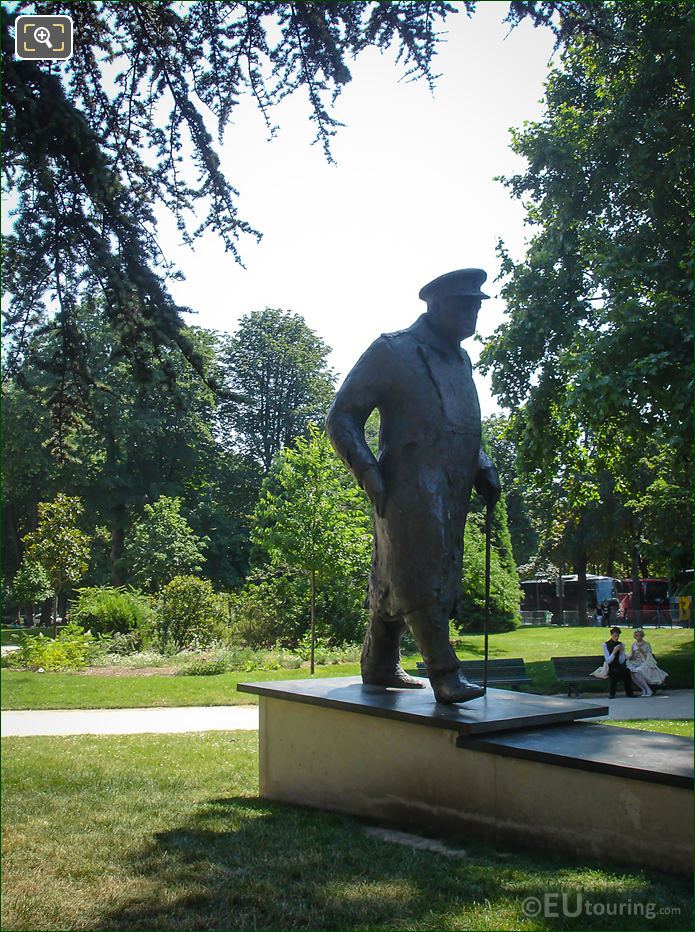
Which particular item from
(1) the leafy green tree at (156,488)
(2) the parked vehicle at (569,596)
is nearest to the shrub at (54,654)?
(1) the leafy green tree at (156,488)

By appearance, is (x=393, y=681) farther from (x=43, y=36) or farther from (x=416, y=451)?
(x=43, y=36)

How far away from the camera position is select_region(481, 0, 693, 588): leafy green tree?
12.1m

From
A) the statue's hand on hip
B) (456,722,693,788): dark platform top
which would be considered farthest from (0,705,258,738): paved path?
(456,722,693,788): dark platform top

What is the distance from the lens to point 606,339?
12.3 metres

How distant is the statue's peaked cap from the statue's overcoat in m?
0.30

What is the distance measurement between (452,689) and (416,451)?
1.50m

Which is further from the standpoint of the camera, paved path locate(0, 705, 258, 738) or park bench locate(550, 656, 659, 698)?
park bench locate(550, 656, 659, 698)

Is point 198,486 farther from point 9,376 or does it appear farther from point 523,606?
point 9,376

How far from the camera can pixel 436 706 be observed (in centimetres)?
556

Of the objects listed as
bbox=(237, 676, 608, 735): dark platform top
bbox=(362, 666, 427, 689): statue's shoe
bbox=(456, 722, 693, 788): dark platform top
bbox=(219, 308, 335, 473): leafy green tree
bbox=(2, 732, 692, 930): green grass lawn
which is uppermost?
bbox=(219, 308, 335, 473): leafy green tree

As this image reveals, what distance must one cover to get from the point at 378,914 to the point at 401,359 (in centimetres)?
331

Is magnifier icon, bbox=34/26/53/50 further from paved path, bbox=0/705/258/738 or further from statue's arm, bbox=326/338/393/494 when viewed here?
paved path, bbox=0/705/258/738

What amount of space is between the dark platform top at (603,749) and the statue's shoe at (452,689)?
0.44m

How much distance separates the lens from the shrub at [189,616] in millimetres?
21531
